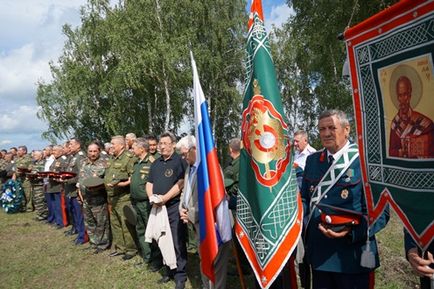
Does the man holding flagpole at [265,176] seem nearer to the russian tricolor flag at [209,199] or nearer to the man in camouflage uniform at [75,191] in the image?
the russian tricolor flag at [209,199]

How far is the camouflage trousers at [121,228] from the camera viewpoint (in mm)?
6090

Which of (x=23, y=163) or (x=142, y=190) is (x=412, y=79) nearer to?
(x=142, y=190)

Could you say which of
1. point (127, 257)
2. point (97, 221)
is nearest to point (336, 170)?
point (127, 257)

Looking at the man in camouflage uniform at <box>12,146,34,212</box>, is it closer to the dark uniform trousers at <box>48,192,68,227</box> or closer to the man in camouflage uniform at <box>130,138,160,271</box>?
the dark uniform trousers at <box>48,192,68,227</box>

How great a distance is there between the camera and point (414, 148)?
1697 millimetres

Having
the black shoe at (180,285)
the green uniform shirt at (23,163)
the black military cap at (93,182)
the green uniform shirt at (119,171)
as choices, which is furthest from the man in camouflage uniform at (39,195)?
the black shoe at (180,285)

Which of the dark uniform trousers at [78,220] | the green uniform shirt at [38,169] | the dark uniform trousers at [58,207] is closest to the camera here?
the dark uniform trousers at [78,220]

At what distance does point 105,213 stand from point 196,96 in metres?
4.03

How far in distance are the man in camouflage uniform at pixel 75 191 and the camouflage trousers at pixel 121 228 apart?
54.2 inches

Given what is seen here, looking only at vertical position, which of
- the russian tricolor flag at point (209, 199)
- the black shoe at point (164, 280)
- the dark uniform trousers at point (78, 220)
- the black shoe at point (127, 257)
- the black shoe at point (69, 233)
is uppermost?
the russian tricolor flag at point (209, 199)

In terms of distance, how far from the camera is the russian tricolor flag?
10.8ft

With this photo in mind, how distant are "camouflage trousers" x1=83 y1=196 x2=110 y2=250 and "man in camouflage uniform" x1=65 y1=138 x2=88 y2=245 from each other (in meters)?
0.62

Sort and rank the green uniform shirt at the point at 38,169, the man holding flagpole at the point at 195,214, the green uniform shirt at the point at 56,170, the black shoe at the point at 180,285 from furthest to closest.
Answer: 1. the green uniform shirt at the point at 38,169
2. the green uniform shirt at the point at 56,170
3. the black shoe at the point at 180,285
4. the man holding flagpole at the point at 195,214

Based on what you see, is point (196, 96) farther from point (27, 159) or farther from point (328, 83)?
point (328, 83)
